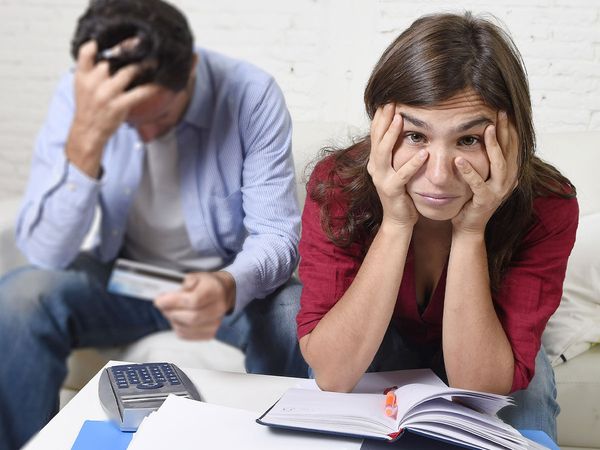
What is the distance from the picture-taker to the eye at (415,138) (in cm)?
67

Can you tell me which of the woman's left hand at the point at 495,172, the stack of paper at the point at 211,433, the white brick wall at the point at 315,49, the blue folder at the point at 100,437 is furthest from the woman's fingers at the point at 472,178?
the blue folder at the point at 100,437

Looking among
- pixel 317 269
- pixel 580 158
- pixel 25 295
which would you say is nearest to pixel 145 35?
pixel 25 295

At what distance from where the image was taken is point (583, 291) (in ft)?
3.51

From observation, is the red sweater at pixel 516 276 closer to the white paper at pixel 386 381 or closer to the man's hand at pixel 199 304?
the white paper at pixel 386 381

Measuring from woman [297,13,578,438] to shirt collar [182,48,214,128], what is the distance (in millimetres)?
247

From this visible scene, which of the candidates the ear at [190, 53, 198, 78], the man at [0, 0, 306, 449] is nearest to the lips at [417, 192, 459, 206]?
the man at [0, 0, 306, 449]

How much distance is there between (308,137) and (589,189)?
57 centimetres

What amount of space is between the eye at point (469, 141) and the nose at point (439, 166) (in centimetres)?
2

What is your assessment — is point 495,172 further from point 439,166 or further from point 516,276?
point 516,276

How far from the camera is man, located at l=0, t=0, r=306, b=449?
39 centimetres

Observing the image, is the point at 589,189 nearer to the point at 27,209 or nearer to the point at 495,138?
the point at 495,138

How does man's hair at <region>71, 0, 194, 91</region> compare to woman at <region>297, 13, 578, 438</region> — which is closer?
man's hair at <region>71, 0, 194, 91</region>

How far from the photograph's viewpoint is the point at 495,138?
2.18 feet

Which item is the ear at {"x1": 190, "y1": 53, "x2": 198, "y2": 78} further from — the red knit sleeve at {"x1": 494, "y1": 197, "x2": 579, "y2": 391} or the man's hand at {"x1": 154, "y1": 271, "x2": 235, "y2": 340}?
the red knit sleeve at {"x1": 494, "y1": 197, "x2": 579, "y2": 391}
